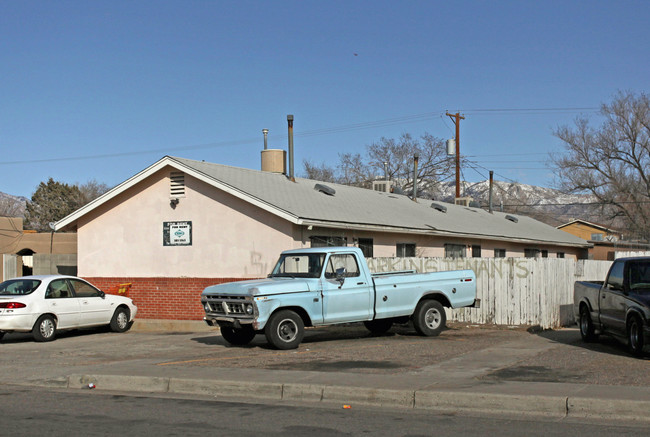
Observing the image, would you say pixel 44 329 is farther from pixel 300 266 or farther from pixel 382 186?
pixel 382 186

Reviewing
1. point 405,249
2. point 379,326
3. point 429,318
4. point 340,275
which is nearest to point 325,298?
point 340,275

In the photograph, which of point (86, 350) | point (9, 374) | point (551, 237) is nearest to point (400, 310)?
point (86, 350)

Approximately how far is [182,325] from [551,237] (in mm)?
24298

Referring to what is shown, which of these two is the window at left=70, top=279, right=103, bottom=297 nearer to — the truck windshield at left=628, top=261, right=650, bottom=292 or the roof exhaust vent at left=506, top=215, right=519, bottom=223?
the truck windshield at left=628, top=261, right=650, bottom=292

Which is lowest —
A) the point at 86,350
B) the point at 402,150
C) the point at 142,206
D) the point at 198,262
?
the point at 86,350

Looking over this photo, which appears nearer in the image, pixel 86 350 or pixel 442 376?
pixel 442 376

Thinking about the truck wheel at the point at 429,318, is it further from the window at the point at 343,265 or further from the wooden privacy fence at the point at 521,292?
the wooden privacy fence at the point at 521,292

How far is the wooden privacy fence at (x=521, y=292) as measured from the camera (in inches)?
732

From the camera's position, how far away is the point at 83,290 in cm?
1947

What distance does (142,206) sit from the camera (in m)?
23.6

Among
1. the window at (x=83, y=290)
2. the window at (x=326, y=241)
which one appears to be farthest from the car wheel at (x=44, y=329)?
the window at (x=326, y=241)

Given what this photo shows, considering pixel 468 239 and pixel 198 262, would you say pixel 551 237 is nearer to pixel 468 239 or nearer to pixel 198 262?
pixel 468 239

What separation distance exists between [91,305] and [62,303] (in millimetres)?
956

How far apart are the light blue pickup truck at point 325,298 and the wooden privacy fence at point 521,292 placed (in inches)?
71.5
